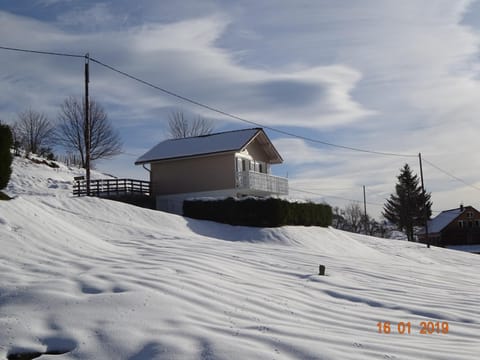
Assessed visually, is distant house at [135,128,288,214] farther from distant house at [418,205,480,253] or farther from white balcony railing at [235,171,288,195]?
distant house at [418,205,480,253]

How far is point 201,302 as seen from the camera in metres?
8.66

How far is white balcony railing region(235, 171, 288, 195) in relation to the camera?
34781mm

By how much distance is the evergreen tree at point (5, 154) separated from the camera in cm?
1512

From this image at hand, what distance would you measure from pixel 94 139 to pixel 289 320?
52.6 metres

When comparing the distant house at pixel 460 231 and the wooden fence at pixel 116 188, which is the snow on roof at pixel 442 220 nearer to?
the distant house at pixel 460 231

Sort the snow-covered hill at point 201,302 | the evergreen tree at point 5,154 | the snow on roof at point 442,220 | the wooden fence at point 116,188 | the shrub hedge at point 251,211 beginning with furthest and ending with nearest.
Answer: the snow on roof at point 442,220 → the wooden fence at point 116,188 → the shrub hedge at point 251,211 → the evergreen tree at point 5,154 → the snow-covered hill at point 201,302

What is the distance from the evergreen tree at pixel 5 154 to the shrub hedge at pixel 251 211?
13.5m

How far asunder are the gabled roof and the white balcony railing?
1.79 meters

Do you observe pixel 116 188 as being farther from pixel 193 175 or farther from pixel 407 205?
pixel 407 205
